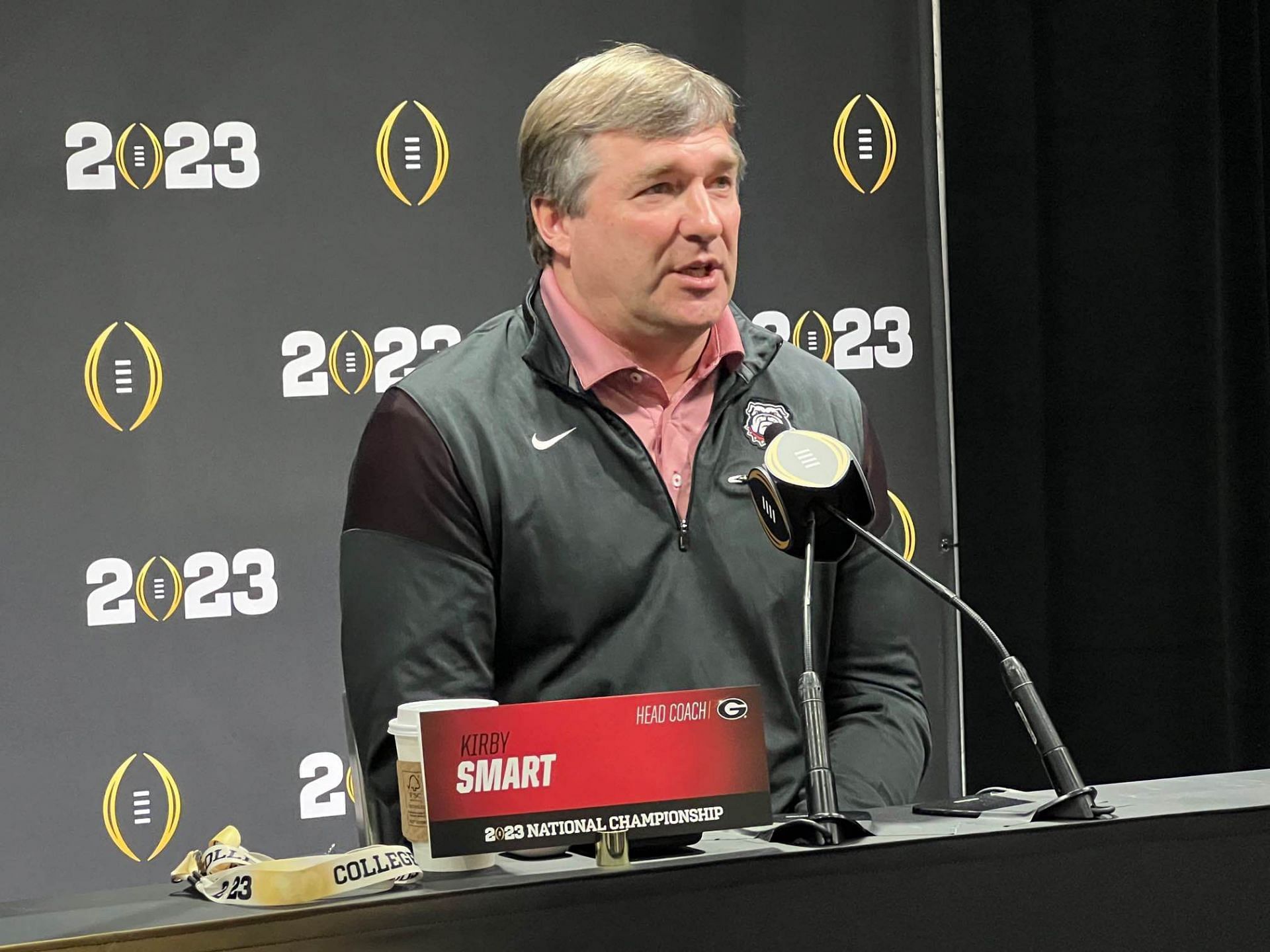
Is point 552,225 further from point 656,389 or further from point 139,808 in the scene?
point 139,808

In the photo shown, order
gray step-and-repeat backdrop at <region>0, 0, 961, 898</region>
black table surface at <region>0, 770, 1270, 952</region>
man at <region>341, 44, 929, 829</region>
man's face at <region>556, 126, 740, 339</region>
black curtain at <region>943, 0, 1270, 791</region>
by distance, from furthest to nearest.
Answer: black curtain at <region>943, 0, 1270, 791</region>, gray step-and-repeat backdrop at <region>0, 0, 961, 898</region>, man's face at <region>556, 126, 740, 339</region>, man at <region>341, 44, 929, 829</region>, black table surface at <region>0, 770, 1270, 952</region>

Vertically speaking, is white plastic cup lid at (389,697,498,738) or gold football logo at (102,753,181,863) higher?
white plastic cup lid at (389,697,498,738)

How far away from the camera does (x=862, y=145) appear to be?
9.56 ft

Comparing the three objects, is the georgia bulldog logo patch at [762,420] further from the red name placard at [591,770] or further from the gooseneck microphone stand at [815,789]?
the red name placard at [591,770]

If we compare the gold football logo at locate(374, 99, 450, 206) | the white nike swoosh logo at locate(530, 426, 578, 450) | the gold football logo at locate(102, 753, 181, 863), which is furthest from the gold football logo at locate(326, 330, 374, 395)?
the white nike swoosh logo at locate(530, 426, 578, 450)

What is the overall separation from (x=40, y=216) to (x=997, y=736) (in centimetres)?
205

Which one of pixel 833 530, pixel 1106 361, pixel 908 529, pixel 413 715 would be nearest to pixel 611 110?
pixel 833 530

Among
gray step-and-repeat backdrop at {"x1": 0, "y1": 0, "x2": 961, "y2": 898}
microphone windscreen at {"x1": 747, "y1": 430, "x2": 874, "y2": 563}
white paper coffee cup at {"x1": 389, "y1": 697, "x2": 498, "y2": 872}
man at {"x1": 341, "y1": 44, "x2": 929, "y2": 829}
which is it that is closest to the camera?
white paper coffee cup at {"x1": 389, "y1": 697, "x2": 498, "y2": 872}

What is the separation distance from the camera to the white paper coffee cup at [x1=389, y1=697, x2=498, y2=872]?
115 cm

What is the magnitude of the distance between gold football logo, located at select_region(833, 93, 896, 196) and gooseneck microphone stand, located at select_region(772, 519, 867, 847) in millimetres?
1786

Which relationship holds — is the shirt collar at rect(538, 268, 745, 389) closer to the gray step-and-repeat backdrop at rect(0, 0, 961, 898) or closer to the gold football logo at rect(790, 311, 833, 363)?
the gray step-and-repeat backdrop at rect(0, 0, 961, 898)

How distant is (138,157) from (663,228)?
1.12 m

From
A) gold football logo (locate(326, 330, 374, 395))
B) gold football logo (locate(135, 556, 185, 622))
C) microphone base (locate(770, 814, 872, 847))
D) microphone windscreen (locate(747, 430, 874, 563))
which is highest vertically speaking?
gold football logo (locate(326, 330, 374, 395))

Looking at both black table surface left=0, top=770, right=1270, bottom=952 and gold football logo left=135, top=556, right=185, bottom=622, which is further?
gold football logo left=135, top=556, right=185, bottom=622
